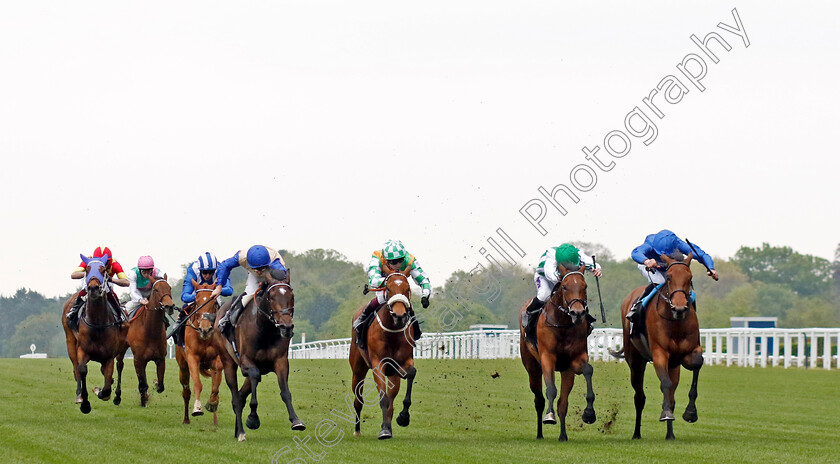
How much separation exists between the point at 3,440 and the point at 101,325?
3118 millimetres

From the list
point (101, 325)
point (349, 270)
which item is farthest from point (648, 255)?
point (349, 270)

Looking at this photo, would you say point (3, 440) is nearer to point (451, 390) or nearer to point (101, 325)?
point (101, 325)

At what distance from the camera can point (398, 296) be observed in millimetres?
12953

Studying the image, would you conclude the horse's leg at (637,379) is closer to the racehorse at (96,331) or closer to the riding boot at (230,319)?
the riding boot at (230,319)

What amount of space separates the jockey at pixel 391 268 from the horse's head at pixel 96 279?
160 inches

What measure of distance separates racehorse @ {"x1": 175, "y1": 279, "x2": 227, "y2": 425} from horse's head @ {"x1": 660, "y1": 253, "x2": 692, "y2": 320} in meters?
5.26

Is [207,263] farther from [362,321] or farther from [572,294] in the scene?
[572,294]

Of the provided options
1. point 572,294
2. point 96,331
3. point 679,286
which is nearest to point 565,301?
point 572,294

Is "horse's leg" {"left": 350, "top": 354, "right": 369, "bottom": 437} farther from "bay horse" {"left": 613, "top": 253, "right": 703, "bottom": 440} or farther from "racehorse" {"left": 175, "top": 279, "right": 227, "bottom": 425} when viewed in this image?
"bay horse" {"left": 613, "top": 253, "right": 703, "bottom": 440}

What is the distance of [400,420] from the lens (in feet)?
43.5

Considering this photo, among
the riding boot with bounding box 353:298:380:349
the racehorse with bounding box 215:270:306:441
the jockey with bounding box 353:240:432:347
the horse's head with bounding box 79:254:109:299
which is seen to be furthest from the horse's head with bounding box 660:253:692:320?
the horse's head with bounding box 79:254:109:299

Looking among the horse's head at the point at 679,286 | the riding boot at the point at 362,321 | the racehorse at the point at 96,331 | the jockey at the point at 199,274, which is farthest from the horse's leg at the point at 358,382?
the racehorse at the point at 96,331

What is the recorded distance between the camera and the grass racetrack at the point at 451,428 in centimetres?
1204

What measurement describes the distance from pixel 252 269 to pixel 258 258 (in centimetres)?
17
